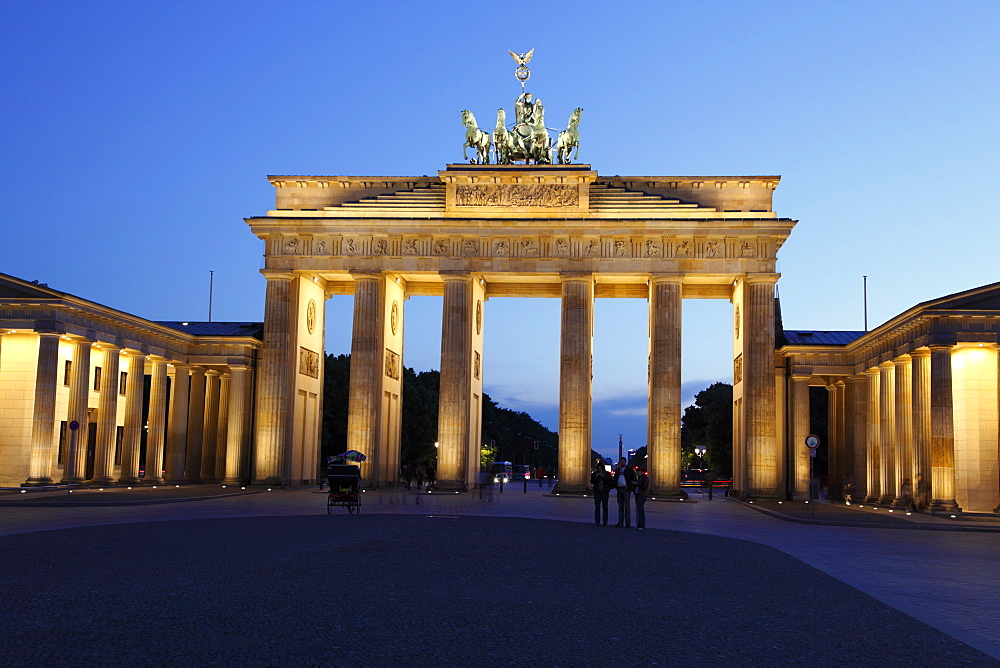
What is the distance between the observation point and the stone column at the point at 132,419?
5194 cm

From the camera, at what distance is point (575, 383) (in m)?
52.5

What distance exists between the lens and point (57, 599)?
12.3 metres

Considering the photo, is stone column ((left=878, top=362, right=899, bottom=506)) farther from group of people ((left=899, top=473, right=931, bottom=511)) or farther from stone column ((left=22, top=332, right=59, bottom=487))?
stone column ((left=22, top=332, right=59, bottom=487))

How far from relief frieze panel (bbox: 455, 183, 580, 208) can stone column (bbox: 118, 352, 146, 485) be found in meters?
19.0

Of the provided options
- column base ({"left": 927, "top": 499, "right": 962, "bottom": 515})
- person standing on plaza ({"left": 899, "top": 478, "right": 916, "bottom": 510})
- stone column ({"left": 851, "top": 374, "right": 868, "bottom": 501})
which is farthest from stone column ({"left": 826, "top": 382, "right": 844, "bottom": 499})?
column base ({"left": 927, "top": 499, "right": 962, "bottom": 515})

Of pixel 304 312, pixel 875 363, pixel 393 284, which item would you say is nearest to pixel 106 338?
pixel 304 312

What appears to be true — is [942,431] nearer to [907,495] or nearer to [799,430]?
[907,495]

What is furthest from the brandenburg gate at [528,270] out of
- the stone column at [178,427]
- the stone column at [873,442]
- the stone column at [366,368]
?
the stone column at [178,427]

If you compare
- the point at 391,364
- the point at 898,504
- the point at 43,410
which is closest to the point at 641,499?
the point at 898,504

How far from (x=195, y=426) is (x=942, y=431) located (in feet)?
133

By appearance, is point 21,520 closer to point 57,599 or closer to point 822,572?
point 57,599

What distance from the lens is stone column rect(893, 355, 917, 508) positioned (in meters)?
41.7

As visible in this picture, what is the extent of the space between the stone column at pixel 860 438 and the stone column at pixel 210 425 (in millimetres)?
35789

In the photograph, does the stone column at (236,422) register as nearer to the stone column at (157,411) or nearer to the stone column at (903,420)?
the stone column at (157,411)
